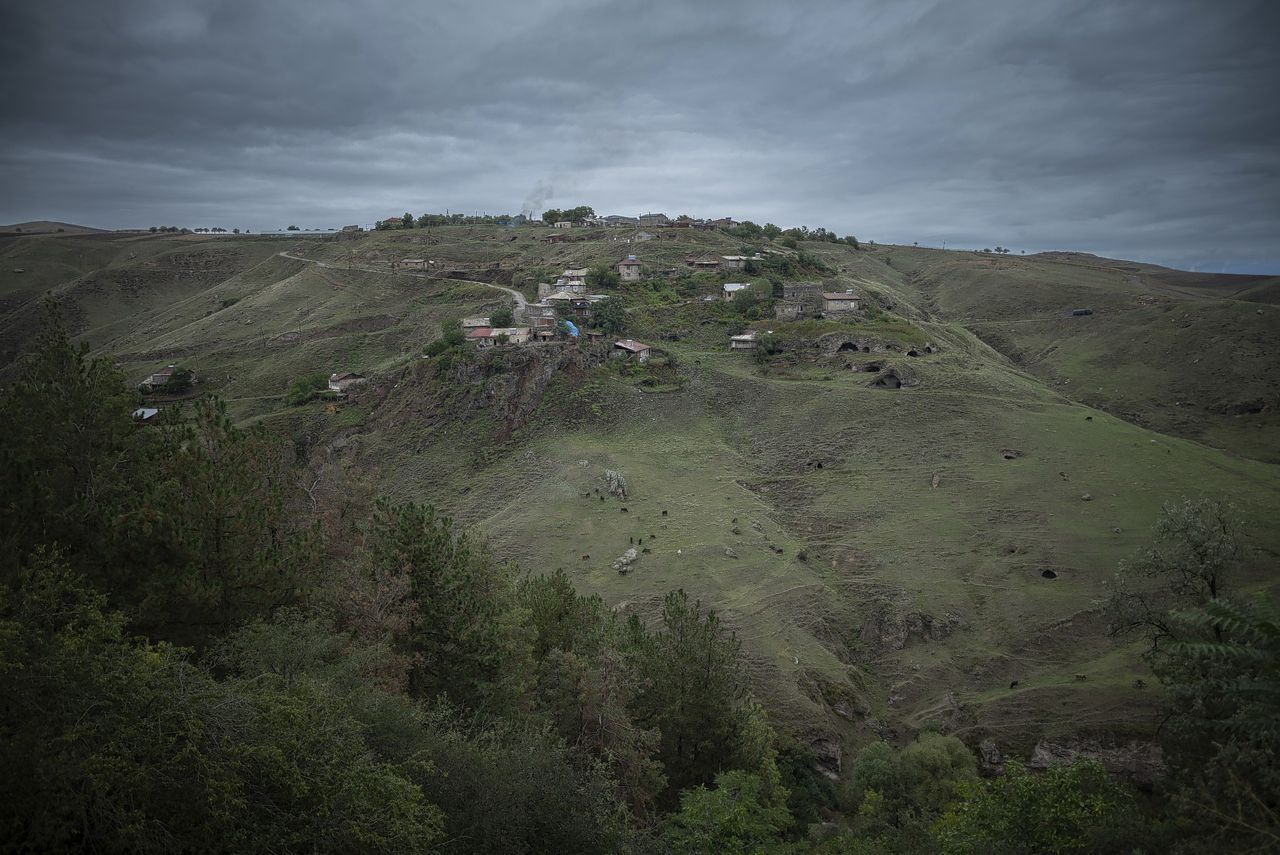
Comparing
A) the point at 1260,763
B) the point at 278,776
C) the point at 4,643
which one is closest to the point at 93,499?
the point at 4,643

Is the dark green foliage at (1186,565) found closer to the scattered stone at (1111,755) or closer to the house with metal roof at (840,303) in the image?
the scattered stone at (1111,755)

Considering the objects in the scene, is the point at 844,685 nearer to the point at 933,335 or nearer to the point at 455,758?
the point at 455,758

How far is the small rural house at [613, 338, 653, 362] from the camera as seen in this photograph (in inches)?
2980

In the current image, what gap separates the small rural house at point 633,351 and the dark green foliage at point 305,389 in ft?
109

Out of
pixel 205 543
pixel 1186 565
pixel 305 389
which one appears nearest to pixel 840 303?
pixel 305 389

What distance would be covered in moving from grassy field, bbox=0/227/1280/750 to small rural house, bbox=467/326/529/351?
20.1 feet

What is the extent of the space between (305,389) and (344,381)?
14.0 ft

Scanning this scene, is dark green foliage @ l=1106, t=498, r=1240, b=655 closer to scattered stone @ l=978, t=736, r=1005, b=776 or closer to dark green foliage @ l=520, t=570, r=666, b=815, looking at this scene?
scattered stone @ l=978, t=736, r=1005, b=776

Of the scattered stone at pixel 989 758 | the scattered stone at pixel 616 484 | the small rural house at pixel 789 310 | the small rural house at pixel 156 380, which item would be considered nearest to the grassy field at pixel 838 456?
the scattered stone at pixel 989 758

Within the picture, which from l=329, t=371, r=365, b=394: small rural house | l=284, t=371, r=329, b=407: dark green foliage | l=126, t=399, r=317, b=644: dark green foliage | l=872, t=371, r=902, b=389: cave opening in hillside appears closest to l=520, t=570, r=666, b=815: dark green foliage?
l=126, t=399, r=317, b=644: dark green foliage

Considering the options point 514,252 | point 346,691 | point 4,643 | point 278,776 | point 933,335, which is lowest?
point 346,691

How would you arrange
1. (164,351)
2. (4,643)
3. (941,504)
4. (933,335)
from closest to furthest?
(4,643) → (941,504) → (933,335) → (164,351)

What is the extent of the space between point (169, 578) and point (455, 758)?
26.9ft

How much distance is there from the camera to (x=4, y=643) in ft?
33.0
